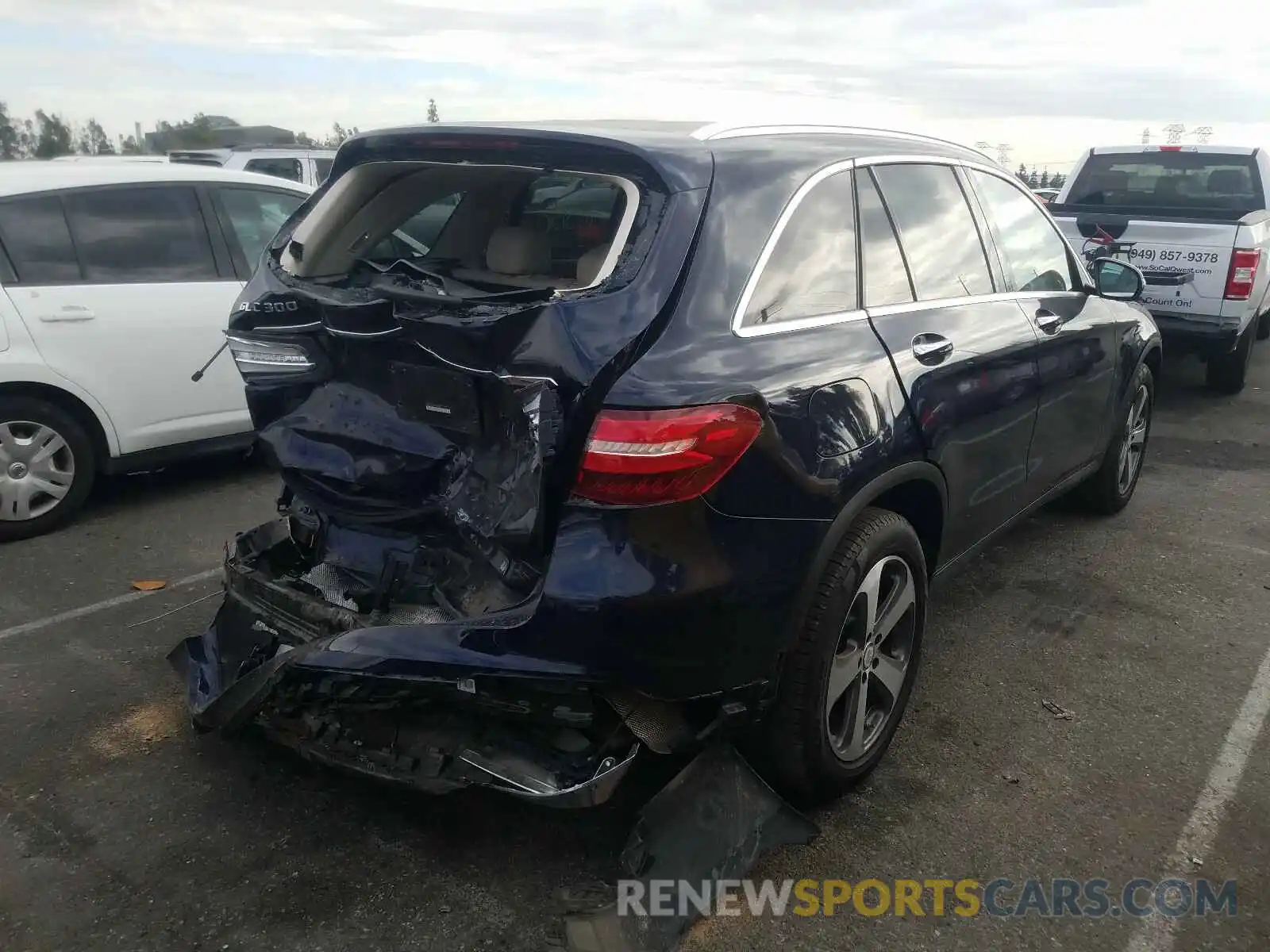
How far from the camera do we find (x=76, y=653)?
3883 millimetres

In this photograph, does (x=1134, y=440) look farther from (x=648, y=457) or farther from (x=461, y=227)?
(x=648, y=457)

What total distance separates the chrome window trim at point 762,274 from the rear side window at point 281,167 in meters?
10.1

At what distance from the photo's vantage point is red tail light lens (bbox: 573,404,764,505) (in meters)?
2.34

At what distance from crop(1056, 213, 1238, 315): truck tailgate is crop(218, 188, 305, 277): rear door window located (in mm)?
5350

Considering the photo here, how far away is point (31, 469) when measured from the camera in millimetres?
4984

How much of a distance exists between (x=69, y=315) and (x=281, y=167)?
24.9 feet

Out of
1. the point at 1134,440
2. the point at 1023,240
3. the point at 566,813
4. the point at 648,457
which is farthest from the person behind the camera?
the point at 1134,440

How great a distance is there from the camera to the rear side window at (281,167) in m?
11.8

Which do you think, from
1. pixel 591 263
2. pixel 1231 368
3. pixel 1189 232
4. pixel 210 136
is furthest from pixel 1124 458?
pixel 210 136

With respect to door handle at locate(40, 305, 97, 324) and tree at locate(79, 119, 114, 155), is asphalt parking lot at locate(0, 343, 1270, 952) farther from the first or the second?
tree at locate(79, 119, 114, 155)

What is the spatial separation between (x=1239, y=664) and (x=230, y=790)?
352 cm

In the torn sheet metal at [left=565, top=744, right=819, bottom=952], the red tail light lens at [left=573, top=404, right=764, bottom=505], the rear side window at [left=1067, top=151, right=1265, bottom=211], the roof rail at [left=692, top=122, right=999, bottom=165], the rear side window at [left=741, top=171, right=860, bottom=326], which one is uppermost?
the roof rail at [left=692, top=122, right=999, bottom=165]

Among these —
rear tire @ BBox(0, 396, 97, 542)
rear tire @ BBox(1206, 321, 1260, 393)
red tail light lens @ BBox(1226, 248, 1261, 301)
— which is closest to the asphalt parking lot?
rear tire @ BBox(0, 396, 97, 542)

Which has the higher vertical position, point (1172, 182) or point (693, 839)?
point (1172, 182)
